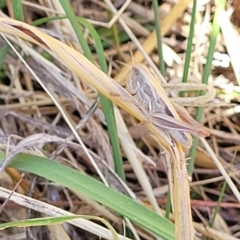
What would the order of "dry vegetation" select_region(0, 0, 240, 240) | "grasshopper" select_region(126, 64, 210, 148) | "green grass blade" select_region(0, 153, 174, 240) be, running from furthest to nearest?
"dry vegetation" select_region(0, 0, 240, 240) < "green grass blade" select_region(0, 153, 174, 240) < "grasshopper" select_region(126, 64, 210, 148)

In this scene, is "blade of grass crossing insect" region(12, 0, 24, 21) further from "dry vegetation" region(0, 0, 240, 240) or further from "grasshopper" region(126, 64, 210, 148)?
"grasshopper" region(126, 64, 210, 148)

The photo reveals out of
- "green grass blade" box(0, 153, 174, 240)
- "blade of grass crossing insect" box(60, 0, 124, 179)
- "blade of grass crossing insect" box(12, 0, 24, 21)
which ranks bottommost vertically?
"green grass blade" box(0, 153, 174, 240)

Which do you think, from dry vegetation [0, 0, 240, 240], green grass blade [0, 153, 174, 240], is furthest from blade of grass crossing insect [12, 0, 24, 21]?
green grass blade [0, 153, 174, 240]

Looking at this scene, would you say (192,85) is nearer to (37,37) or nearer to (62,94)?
(37,37)

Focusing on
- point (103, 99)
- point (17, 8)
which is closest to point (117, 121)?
point (103, 99)

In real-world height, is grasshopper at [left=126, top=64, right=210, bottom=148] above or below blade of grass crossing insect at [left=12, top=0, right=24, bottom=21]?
below
